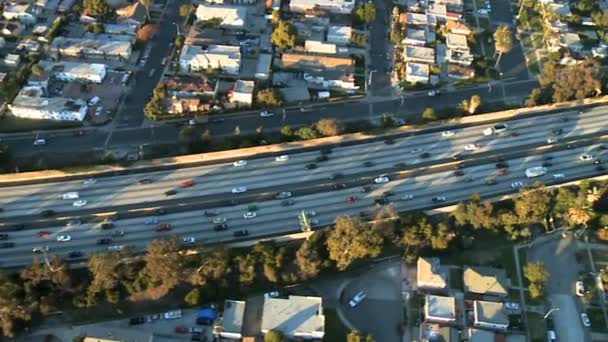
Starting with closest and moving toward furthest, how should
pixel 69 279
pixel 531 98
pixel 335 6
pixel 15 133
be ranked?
pixel 69 279
pixel 15 133
pixel 531 98
pixel 335 6

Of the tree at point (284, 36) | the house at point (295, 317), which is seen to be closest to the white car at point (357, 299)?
the house at point (295, 317)

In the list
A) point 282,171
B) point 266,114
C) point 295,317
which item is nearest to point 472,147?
point 282,171

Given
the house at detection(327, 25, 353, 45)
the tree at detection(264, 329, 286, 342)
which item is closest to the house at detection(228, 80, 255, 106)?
the house at detection(327, 25, 353, 45)

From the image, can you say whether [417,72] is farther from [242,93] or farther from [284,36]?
[242,93]

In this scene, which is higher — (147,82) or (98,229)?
(147,82)

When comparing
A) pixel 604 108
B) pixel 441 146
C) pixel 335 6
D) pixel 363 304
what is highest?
pixel 335 6

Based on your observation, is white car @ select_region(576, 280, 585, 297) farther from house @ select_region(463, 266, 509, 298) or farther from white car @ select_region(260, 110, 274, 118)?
white car @ select_region(260, 110, 274, 118)

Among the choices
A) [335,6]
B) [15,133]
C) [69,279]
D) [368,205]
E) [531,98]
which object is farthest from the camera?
[335,6]

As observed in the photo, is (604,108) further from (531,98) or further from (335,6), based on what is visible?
(335,6)

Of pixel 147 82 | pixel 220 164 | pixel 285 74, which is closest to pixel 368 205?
pixel 220 164
